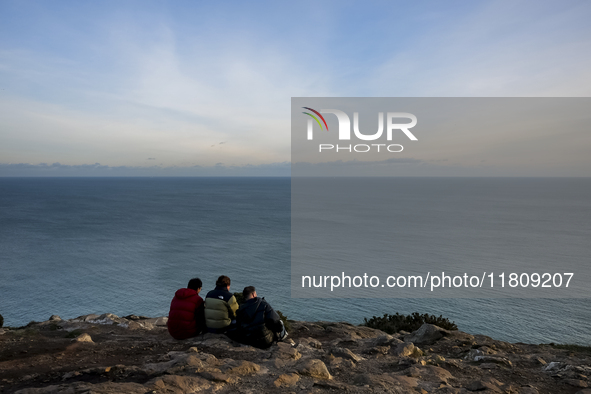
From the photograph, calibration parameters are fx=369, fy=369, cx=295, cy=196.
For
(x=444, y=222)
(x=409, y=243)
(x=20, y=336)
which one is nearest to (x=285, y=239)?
(x=409, y=243)

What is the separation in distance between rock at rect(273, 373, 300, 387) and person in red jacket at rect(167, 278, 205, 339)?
3.29 meters

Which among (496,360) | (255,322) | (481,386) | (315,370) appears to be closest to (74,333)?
(255,322)

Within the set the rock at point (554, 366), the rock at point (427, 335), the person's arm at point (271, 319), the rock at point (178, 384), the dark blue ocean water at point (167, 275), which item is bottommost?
the dark blue ocean water at point (167, 275)

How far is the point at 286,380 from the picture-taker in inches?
308

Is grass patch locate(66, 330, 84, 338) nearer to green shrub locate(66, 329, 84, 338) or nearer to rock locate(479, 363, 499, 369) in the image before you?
green shrub locate(66, 329, 84, 338)

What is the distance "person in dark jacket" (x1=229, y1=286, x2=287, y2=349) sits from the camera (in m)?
9.38

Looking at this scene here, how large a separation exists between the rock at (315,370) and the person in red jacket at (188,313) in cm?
334

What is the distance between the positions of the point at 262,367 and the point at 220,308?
218 cm

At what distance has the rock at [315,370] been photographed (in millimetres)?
8367

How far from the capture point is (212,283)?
58.1 m

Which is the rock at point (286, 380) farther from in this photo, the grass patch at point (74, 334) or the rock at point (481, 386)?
the grass patch at point (74, 334)

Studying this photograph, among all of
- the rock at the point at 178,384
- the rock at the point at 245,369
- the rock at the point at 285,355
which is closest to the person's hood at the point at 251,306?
the rock at the point at 285,355

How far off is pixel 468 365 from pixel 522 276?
62891mm

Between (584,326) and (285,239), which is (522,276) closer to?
(584,326)
